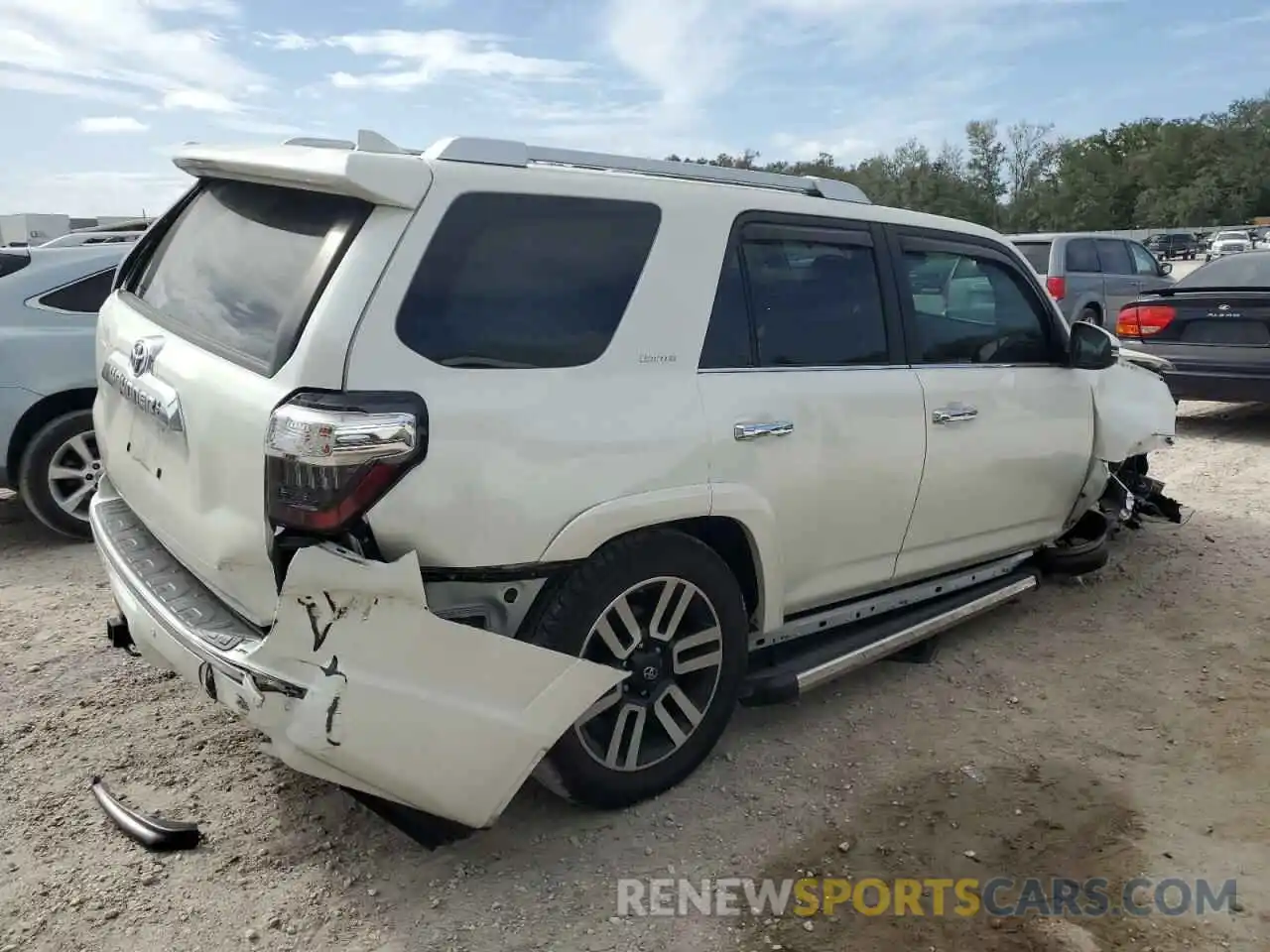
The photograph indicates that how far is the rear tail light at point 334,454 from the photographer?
2.42 m

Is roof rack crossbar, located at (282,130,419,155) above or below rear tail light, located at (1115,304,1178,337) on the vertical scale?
above

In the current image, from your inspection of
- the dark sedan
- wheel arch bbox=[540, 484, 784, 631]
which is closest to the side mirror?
wheel arch bbox=[540, 484, 784, 631]

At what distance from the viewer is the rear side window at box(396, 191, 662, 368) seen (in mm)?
2619

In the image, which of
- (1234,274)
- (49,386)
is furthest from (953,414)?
(1234,274)

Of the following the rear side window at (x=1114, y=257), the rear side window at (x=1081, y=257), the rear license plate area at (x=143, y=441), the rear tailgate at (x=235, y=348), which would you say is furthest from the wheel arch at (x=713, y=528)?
the rear side window at (x=1114, y=257)

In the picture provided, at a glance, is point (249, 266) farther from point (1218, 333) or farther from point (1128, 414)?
point (1218, 333)

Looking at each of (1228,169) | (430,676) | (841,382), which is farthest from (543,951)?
(1228,169)

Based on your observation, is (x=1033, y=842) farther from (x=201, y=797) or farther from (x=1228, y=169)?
(x=1228, y=169)

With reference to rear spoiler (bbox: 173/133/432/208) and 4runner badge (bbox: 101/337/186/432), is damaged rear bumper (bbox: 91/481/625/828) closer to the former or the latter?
4runner badge (bbox: 101/337/186/432)

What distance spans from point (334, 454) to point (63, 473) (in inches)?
161

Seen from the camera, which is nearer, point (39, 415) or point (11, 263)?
point (39, 415)

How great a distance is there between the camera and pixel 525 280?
9.15ft

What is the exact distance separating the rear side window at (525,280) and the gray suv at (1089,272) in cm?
1071

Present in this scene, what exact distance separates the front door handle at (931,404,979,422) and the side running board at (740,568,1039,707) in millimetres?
776
